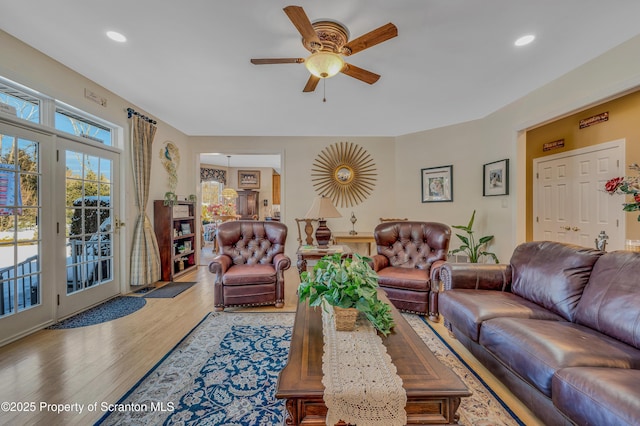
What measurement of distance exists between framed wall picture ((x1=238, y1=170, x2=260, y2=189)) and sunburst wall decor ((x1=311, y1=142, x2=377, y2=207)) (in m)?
4.70

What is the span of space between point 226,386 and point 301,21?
94.0 inches

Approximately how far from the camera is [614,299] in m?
1.61

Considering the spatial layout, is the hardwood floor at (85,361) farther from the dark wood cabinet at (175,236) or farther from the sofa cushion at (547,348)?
the sofa cushion at (547,348)

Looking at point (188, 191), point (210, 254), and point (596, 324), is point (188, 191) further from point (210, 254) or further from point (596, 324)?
point (596, 324)

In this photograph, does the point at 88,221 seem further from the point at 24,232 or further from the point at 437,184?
the point at 437,184

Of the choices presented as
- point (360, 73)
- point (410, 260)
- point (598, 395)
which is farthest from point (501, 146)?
point (598, 395)

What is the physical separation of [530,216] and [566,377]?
4082 mm

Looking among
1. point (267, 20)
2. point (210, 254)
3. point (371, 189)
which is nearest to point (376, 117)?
point (371, 189)

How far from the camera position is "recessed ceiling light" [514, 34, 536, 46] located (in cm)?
225

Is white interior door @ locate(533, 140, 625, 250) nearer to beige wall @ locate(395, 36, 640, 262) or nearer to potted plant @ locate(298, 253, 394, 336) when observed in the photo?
beige wall @ locate(395, 36, 640, 262)

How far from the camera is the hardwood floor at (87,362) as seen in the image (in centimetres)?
156

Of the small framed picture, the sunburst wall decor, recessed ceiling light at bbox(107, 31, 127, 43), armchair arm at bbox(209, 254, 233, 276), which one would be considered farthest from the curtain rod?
the sunburst wall decor

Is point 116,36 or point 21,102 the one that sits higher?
point 116,36

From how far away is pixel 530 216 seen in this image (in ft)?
14.5
